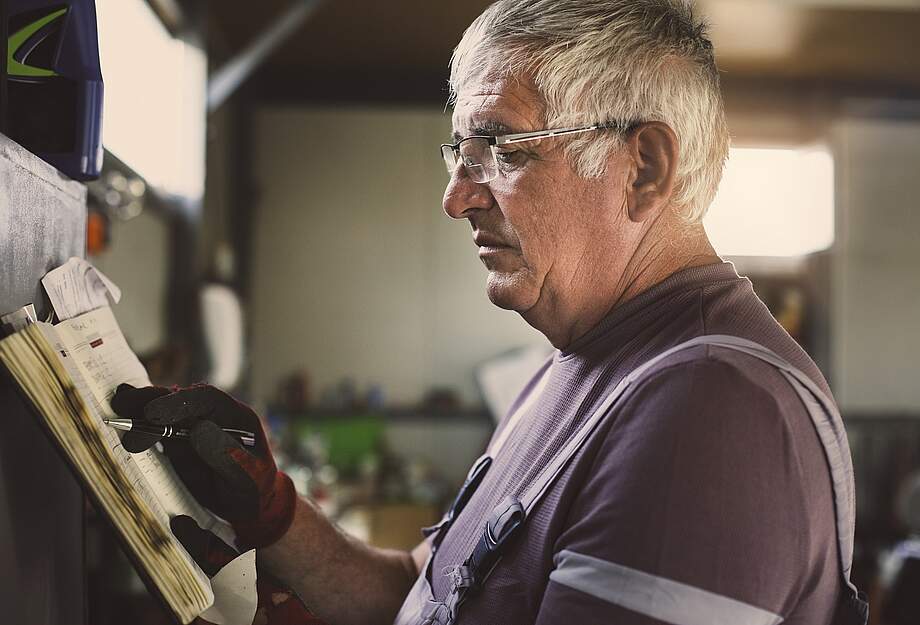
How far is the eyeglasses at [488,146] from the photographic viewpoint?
1.03 meters

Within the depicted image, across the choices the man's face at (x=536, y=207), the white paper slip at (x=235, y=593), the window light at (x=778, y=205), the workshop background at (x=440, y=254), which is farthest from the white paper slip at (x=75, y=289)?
the window light at (x=778, y=205)

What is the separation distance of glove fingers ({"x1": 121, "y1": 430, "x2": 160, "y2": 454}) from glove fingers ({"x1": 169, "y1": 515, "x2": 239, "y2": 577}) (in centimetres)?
9

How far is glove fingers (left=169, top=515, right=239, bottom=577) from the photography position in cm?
94

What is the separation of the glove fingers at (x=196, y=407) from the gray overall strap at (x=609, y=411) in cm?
34

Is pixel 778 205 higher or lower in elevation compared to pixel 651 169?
lower

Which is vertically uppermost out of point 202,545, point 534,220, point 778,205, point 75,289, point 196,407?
point 534,220

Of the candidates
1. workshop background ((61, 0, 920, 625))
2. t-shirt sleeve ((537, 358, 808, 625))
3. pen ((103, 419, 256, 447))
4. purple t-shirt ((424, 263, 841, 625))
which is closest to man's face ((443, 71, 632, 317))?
purple t-shirt ((424, 263, 841, 625))

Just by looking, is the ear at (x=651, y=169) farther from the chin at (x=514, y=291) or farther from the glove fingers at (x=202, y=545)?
Result: the glove fingers at (x=202, y=545)

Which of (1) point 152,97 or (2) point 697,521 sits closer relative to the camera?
(2) point 697,521

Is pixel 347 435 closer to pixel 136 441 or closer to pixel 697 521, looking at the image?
pixel 136 441

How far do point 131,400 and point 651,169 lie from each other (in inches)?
25.8

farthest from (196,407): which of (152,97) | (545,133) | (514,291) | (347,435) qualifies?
(347,435)

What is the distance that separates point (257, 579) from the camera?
1.17 m

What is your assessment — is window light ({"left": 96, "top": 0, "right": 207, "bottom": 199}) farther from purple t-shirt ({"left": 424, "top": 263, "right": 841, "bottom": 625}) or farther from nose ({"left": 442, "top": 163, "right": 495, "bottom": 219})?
purple t-shirt ({"left": 424, "top": 263, "right": 841, "bottom": 625})
